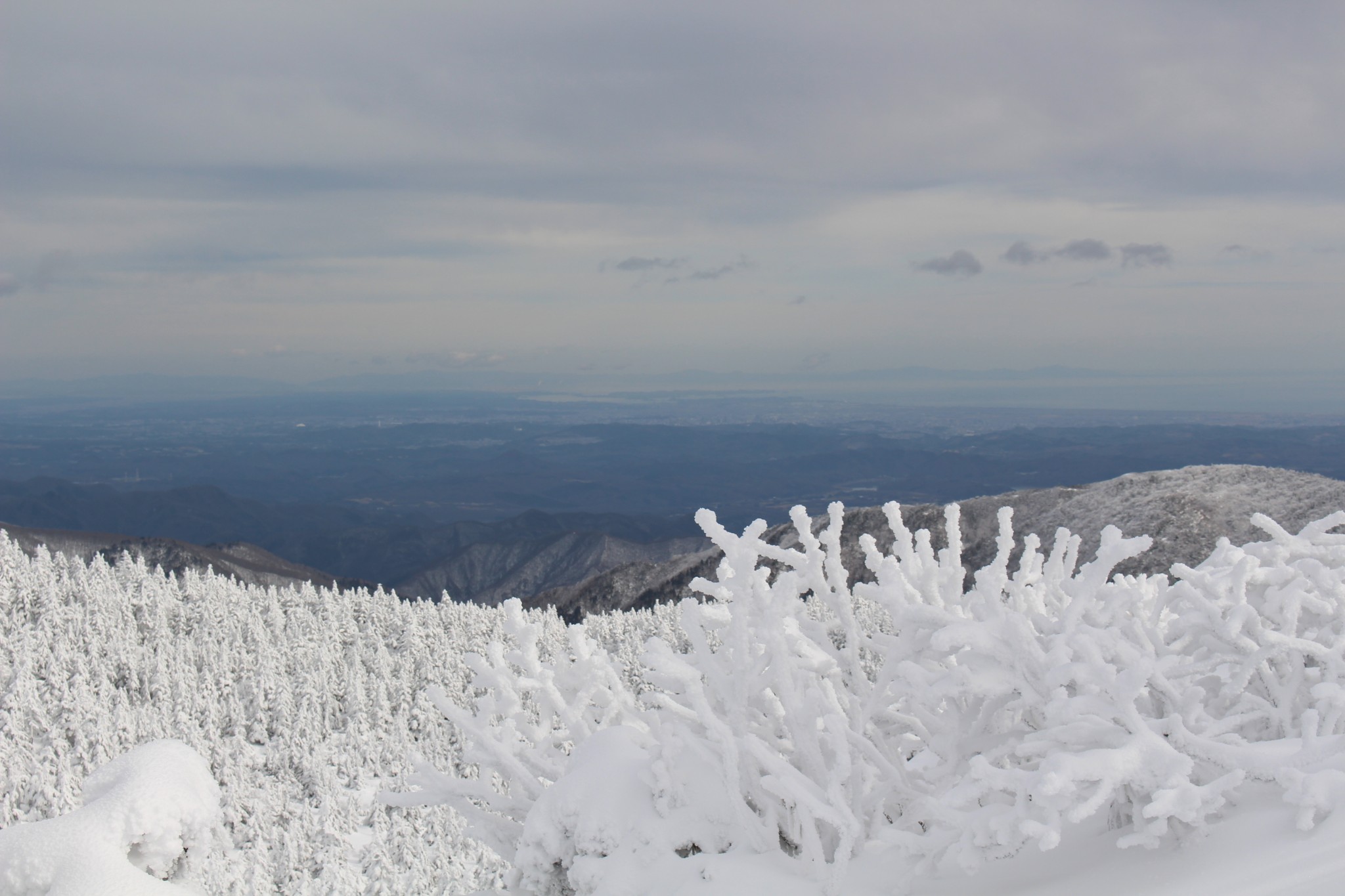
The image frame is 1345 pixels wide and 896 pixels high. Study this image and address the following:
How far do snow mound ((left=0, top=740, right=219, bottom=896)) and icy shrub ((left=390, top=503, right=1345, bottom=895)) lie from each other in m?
1.36

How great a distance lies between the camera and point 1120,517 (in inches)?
3610

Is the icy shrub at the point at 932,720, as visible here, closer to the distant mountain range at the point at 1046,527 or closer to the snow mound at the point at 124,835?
the snow mound at the point at 124,835

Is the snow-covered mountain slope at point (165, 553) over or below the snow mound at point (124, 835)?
below

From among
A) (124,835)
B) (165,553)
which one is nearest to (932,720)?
(124,835)

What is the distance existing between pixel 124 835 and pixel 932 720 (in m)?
4.38

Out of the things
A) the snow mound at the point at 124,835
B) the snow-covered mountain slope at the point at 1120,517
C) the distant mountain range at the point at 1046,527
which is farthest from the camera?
the distant mountain range at the point at 1046,527

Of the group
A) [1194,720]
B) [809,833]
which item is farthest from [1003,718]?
[809,833]

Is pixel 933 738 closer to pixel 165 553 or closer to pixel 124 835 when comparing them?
pixel 124 835

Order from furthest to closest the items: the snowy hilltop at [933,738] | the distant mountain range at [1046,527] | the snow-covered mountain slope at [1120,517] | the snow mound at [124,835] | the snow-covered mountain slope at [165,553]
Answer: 1. the snow-covered mountain slope at [165,553]
2. the distant mountain range at [1046,527]
3. the snow-covered mountain slope at [1120,517]
4. the snow mound at [124,835]
5. the snowy hilltop at [933,738]

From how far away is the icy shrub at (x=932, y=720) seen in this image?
12.7 feet

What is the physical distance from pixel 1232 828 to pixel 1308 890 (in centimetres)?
50

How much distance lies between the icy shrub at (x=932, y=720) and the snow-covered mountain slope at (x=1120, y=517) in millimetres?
66699

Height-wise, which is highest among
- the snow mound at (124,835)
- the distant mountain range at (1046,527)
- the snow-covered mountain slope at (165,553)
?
the snow mound at (124,835)

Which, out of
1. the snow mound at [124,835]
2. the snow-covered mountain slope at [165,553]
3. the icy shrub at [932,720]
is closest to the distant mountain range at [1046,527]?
the snow-covered mountain slope at [165,553]
